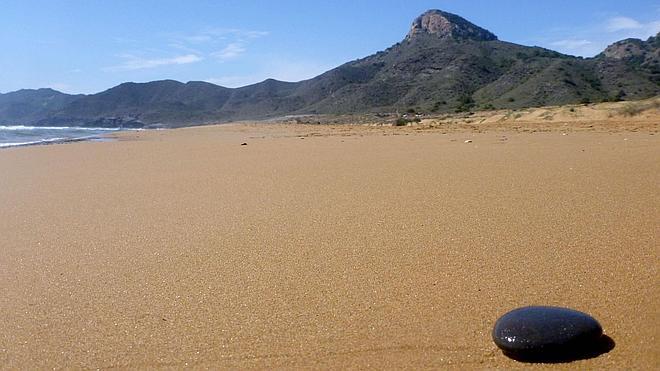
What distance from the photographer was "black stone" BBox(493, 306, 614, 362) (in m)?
2.66

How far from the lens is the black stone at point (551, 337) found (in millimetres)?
2660

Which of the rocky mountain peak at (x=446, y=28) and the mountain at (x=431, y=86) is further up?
the rocky mountain peak at (x=446, y=28)

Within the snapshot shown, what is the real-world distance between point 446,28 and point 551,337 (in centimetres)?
10437

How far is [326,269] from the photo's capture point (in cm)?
410

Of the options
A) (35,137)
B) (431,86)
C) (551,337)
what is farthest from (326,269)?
(431,86)

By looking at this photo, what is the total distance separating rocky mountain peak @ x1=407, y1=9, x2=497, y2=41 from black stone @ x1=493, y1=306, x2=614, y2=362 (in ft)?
318

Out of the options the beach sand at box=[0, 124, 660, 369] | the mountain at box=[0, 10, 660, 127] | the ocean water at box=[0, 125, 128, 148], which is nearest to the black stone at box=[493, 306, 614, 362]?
the beach sand at box=[0, 124, 660, 369]

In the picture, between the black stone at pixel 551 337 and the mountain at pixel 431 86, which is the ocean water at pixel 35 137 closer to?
the black stone at pixel 551 337

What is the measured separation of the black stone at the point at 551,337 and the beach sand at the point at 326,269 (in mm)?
60

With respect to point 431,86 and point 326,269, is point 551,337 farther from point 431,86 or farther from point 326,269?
point 431,86

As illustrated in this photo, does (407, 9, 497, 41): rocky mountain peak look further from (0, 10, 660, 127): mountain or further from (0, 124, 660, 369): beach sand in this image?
(0, 124, 660, 369): beach sand

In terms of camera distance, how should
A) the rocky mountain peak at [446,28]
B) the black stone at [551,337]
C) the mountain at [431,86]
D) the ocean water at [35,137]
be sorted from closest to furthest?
the black stone at [551,337] → the ocean water at [35,137] → the mountain at [431,86] → the rocky mountain peak at [446,28]

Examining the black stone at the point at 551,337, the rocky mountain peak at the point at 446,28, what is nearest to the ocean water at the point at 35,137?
the black stone at the point at 551,337

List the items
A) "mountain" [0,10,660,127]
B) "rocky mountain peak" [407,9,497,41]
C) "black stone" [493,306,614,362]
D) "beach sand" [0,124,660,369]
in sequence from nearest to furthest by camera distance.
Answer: "black stone" [493,306,614,362] < "beach sand" [0,124,660,369] < "mountain" [0,10,660,127] < "rocky mountain peak" [407,9,497,41]
